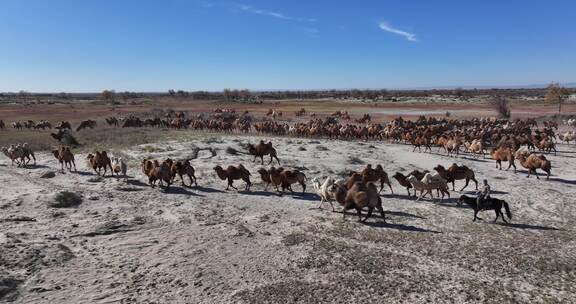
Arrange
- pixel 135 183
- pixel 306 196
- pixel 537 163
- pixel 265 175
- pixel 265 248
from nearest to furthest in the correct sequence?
pixel 265 248
pixel 306 196
pixel 265 175
pixel 135 183
pixel 537 163

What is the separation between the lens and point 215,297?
7.84 m

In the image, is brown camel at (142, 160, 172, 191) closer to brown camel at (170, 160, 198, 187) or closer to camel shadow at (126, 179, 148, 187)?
brown camel at (170, 160, 198, 187)

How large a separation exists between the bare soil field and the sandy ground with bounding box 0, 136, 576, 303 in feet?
0.12

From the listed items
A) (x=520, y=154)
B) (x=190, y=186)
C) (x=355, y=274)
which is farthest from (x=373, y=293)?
(x=520, y=154)

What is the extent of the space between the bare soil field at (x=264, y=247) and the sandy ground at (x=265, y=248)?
0.04 meters

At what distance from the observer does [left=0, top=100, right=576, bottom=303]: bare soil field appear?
8.03 meters

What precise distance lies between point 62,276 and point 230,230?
3898 millimetres

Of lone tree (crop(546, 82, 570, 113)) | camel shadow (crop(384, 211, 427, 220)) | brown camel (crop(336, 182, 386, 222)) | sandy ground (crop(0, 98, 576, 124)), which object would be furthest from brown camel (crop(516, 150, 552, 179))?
lone tree (crop(546, 82, 570, 113))

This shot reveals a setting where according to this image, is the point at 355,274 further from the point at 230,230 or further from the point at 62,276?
the point at 62,276

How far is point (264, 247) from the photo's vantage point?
1012cm

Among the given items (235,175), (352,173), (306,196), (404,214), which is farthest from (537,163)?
(235,175)

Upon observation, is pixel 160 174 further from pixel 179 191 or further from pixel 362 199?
pixel 362 199

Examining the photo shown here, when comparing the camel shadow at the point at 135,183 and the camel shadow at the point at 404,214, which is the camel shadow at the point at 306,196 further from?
the camel shadow at the point at 135,183

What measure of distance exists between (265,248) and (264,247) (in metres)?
0.06
